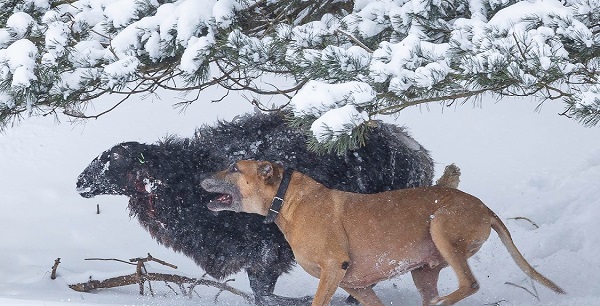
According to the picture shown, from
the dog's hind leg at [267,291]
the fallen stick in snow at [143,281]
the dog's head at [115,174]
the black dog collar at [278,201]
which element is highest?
the dog's head at [115,174]

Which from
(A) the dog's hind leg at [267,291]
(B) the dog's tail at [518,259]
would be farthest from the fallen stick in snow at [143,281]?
(B) the dog's tail at [518,259]

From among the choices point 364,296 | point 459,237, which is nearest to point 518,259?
point 459,237

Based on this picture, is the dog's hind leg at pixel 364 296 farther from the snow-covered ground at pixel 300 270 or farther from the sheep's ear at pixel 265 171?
the sheep's ear at pixel 265 171

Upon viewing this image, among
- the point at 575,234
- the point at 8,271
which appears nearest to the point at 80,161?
the point at 8,271

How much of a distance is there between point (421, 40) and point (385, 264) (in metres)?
1.35

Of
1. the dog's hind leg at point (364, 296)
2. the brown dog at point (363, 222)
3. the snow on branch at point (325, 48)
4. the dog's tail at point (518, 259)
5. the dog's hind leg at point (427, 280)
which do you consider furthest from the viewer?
the dog's hind leg at point (427, 280)

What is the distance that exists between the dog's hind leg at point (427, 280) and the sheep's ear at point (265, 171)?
1.29 meters

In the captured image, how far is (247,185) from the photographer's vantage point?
5242mm

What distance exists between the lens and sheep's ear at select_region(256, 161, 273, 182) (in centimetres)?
520

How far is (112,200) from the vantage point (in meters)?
9.64

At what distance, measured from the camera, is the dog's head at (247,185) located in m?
5.23

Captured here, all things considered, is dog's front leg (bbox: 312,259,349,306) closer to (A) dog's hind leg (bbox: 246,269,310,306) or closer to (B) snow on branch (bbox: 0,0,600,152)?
(B) snow on branch (bbox: 0,0,600,152)

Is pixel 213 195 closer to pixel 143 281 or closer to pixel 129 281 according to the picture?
pixel 143 281

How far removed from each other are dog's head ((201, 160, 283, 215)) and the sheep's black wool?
2.50 feet
